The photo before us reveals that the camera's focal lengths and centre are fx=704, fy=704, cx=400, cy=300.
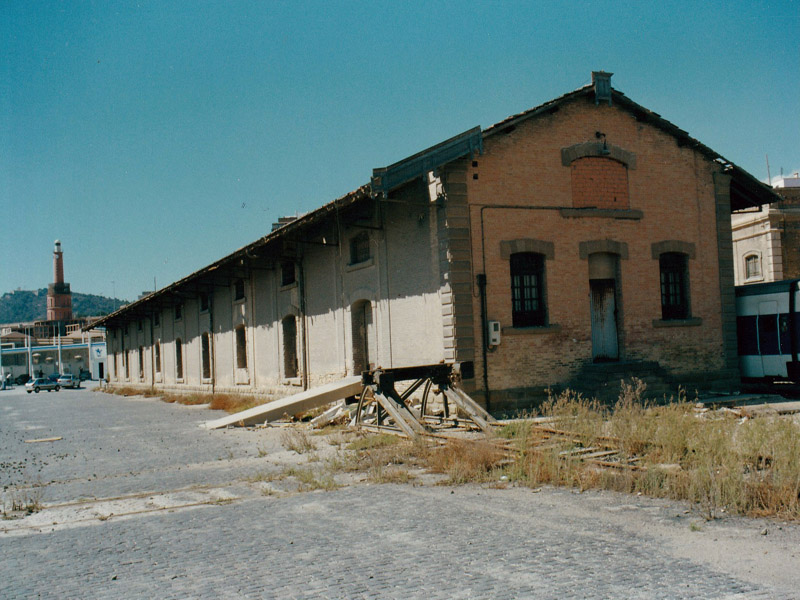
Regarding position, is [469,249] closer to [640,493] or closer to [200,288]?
[640,493]

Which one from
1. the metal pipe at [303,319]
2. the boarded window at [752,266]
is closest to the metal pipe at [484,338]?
the metal pipe at [303,319]

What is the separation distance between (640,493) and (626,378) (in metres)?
8.70

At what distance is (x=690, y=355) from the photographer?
1698 centimetres

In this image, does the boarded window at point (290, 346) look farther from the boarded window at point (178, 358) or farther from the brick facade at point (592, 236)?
the boarded window at point (178, 358)

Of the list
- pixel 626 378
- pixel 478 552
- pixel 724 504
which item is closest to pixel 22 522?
pixel 478 552

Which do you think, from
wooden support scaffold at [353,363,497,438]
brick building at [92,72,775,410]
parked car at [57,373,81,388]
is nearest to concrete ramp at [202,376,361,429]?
wooden support scaffold at [353,363,497,438]

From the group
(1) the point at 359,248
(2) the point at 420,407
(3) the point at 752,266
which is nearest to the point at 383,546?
(2) the point at 420,407

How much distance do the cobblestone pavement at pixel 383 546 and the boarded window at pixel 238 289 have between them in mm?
16283

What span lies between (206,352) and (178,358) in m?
4.56

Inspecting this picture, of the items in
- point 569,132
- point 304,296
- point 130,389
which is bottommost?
point 130,389

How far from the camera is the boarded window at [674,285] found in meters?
17.2

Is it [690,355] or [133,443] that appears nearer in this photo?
[133,443]

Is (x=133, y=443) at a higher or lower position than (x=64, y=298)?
lower

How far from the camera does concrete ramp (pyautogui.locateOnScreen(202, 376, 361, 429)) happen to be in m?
14.5
